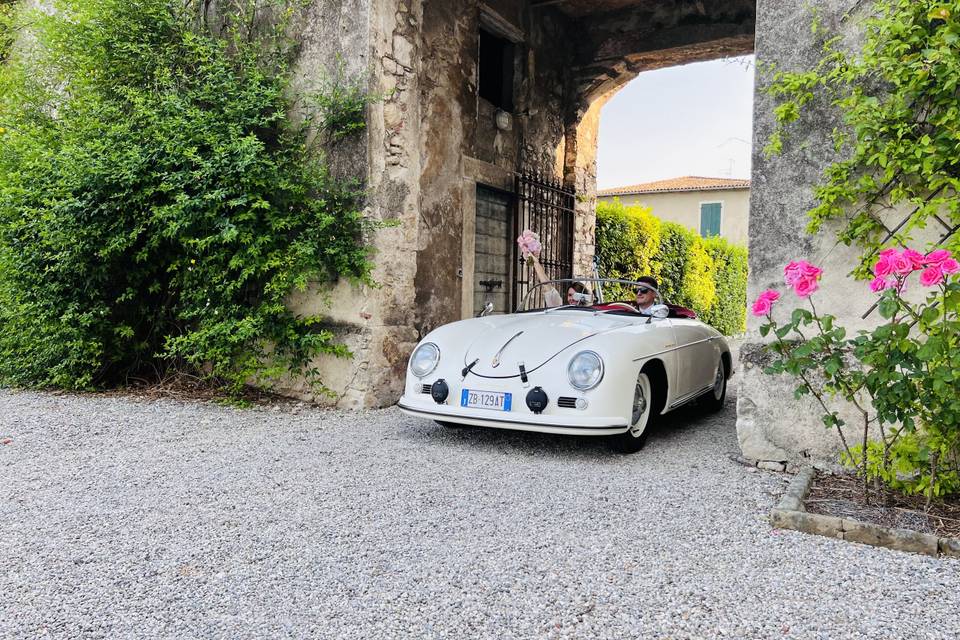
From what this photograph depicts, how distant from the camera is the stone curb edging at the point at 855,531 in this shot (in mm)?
2555

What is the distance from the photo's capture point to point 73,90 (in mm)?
6445

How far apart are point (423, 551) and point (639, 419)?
2.12 m

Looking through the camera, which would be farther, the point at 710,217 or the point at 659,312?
the point at 710,217

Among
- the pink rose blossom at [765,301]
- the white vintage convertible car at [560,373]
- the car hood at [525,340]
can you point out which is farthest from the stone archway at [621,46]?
the pink rose blossom at [765,301]

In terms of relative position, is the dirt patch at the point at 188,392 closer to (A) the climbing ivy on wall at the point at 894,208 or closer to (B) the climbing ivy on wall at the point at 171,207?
(B) the climbing ivy on wall at the point at 171,207

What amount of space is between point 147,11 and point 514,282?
467 centimetres

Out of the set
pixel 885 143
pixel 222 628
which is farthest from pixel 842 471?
pixel 222 628

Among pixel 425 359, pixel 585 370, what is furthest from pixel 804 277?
pixel 425 359

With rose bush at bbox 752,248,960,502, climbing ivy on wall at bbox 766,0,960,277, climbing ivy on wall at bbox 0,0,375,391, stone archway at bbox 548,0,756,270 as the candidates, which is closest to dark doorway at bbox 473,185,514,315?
stone archway at bbox 548,0,756,270

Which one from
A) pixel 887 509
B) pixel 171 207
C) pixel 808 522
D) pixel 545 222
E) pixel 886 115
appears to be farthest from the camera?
pixel 545 222

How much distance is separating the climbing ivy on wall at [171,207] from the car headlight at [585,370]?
2.20 meters

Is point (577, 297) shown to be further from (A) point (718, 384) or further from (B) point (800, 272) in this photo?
(B) point (800, 272)

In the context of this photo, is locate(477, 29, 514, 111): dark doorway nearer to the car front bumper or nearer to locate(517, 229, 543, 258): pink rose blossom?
locate(517, 229, 543, 258): pink rose blossom

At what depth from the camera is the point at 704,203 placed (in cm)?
2516
